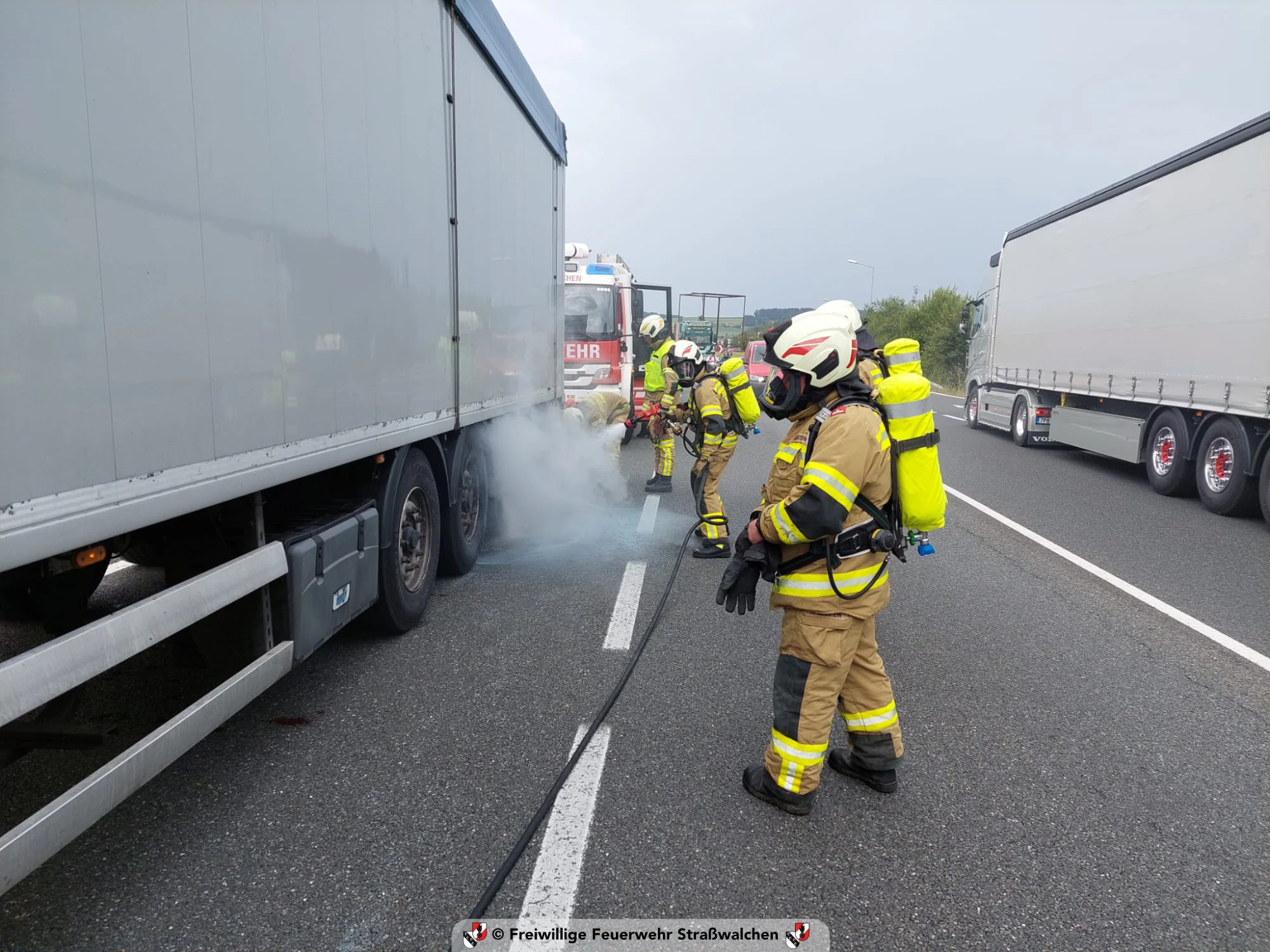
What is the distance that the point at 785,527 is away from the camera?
2.91m

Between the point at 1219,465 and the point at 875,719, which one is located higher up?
the point at 1219,465

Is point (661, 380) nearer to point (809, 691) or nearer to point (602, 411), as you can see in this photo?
point (602, 411)

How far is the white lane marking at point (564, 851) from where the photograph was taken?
245 cm

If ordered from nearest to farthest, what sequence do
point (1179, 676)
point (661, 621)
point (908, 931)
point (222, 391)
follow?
1. point (908, 931)
2. point (222, 391)
3. point (1179, 676)
4. point (661, 621)

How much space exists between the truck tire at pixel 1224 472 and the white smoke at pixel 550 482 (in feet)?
20.8

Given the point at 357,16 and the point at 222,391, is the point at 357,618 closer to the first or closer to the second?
the point at 222,391

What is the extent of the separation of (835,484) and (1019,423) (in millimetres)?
14134

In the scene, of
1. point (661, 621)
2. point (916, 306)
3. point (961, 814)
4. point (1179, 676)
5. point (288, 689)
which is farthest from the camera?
point (916, 306)

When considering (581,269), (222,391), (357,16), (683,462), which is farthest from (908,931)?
(581,269)

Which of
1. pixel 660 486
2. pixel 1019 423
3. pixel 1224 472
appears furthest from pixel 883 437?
pixel 1019 423

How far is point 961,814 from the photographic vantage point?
3.04 m

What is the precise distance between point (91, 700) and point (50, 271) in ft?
8.19

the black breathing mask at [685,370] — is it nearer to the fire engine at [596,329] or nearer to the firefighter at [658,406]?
the firefighter at [658,406]

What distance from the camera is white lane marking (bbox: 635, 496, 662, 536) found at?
25.5 feet
